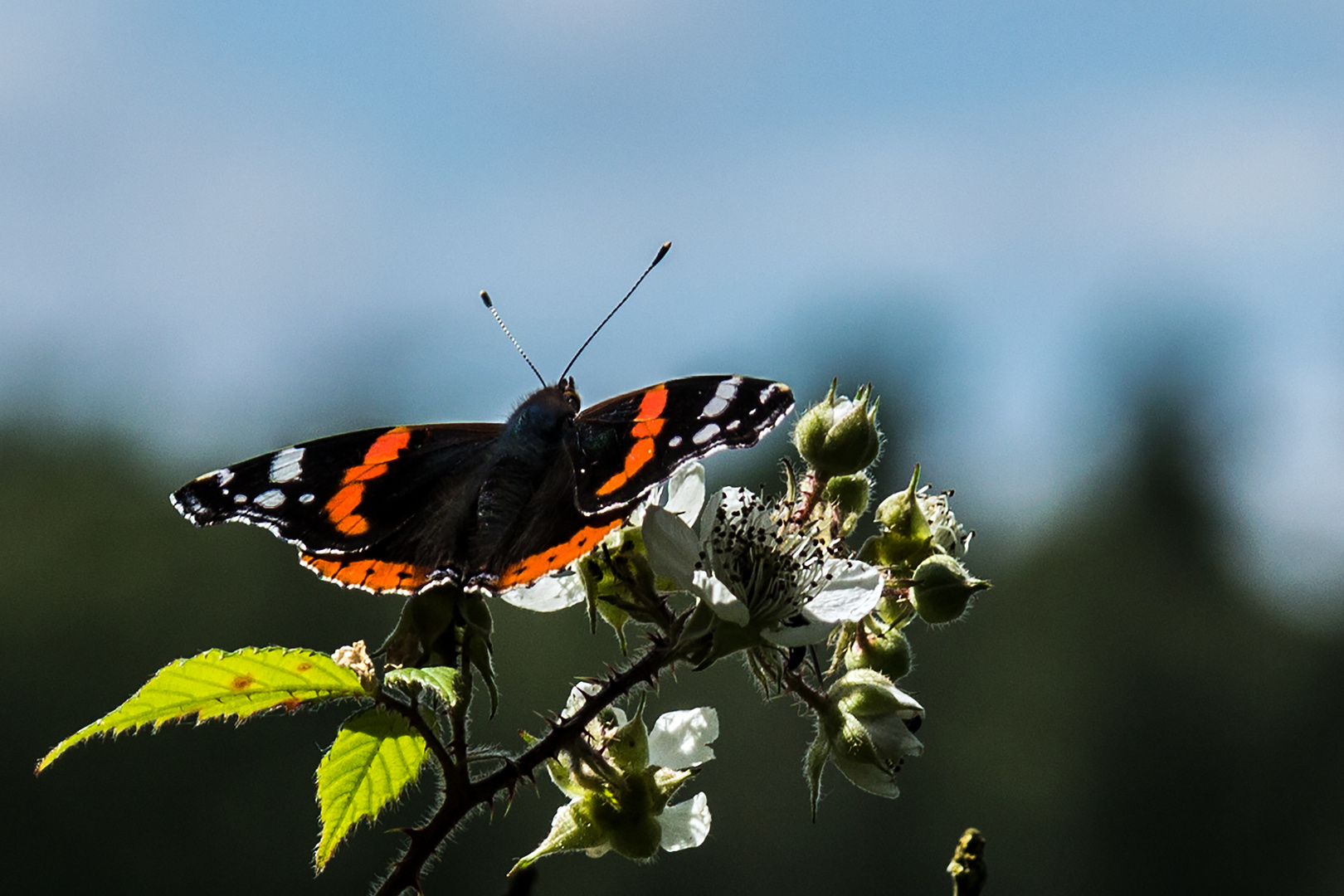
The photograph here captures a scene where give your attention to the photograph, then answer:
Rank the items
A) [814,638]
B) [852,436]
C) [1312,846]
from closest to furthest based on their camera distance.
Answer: [814,638]
[852,436]
[1312,846]

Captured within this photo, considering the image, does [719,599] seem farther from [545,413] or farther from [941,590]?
[545,413]

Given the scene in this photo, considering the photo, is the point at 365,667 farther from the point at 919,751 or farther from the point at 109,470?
the point at 109,470

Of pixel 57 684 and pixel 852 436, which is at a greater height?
pixel 852 436

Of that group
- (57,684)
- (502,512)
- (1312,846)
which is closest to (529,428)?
(502,512)

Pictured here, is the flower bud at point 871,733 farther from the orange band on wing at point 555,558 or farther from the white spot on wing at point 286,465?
the white spot on wing at point 286,465

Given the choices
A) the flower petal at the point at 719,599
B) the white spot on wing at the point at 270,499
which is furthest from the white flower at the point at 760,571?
the white spot on wing at the point at 270,499

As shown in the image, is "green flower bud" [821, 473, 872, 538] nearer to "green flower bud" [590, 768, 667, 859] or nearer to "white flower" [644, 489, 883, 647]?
"white flower" [644, 489, 883, 647]
